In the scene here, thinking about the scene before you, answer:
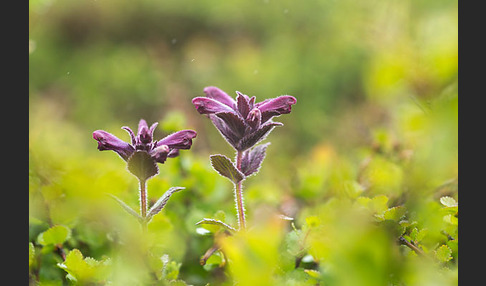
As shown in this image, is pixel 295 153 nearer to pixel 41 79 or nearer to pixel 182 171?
pixel 182 171

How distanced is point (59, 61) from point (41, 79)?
0.17 m

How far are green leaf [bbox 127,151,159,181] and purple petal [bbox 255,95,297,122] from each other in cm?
13

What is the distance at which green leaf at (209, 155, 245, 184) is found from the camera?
56 cm

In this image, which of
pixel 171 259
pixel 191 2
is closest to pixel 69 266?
pixel 171 259

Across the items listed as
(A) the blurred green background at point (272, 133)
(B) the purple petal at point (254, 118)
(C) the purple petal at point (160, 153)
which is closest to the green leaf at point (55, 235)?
(A) the blurred green background at point (272, 133)

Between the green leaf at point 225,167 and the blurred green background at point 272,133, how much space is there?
5cm

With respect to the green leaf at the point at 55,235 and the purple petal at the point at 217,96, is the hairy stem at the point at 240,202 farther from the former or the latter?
the green leaf at the point at 55,235

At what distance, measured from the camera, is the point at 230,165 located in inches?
22.1

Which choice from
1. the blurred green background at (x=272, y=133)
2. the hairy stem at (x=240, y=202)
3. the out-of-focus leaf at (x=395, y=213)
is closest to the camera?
the blurred green background at (x=272, y=133)

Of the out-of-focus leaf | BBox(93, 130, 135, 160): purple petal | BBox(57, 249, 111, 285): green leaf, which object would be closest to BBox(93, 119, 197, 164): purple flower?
BBox(93, 130, 135, 160): purple petal

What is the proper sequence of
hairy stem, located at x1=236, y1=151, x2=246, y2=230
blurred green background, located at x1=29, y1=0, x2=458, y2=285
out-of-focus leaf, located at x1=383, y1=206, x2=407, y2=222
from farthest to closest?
hairy stem, located at x1=236, y1=151, x2=246, y2=230 → out-of-focus leaf, located at x1=383, y1=206, x2=407, y2=222 → blurred green background, located at x1=29, y1=0, x2=458, y2=285

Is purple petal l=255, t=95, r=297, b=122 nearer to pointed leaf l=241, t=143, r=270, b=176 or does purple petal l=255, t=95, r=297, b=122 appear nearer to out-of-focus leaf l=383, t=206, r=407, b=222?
pointed leaf l=241, t=143, r=270, b=176

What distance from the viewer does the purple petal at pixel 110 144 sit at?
564mm

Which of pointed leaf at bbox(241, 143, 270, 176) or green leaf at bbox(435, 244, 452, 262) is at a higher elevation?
pointed leaf at bbox(241, 143, 270, 176)
